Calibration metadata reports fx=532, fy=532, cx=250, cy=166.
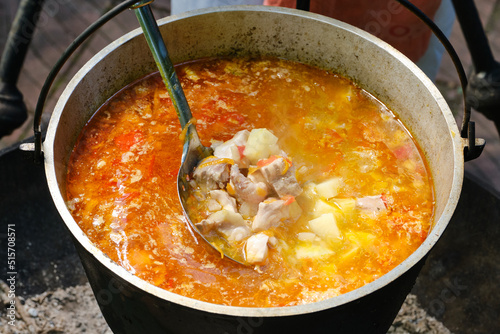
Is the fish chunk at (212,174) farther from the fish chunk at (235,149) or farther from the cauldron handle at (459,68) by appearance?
the cauldron handle at (459,68)

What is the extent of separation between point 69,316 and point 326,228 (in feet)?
4.81

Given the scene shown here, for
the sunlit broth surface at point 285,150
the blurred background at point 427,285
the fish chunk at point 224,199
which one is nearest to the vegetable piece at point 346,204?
the sunlit broth surface at point 285,150

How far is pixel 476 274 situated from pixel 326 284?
125 centimetres

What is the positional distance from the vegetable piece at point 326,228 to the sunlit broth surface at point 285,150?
3cm

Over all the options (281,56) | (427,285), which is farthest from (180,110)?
(427,285)

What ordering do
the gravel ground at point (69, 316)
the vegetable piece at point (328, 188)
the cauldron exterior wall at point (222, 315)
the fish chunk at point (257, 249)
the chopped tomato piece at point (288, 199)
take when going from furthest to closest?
the gravel ground at point (69, 316) → the vegetable piece at point (328, 188) → the chopped tomato piece at point (288, 199) → the fish chunk at point (257, 249) → the cauldron exterior wall at point (222, 315)

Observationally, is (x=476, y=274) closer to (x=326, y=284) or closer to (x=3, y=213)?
(x=326, y=284)

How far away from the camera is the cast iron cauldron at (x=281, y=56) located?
58.0 inches

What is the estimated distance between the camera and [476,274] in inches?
105

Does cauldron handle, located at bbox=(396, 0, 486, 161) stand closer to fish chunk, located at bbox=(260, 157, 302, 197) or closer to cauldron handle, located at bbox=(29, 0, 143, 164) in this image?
fish chunk, located at bbox=(260, 157, 302, 197)

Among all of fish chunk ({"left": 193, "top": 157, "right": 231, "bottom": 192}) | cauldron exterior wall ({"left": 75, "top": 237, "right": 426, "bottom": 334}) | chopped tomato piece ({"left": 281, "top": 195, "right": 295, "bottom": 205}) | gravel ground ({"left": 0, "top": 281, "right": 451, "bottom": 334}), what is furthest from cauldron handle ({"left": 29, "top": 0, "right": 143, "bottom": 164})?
gravel ground ({"left": 0, "top": 281, "right": 451, "bottom": 334})

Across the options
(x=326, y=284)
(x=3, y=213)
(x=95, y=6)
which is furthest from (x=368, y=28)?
(x=95, y=6)

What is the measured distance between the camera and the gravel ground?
2.56m

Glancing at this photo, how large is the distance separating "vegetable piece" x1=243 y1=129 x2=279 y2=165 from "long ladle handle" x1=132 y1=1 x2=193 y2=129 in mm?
267
